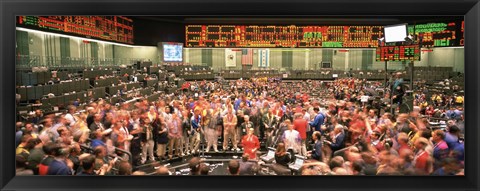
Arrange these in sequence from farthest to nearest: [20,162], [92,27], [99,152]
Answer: [92,27], [99,152], [20,162]

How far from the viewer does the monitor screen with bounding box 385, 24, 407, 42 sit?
45.5 feet

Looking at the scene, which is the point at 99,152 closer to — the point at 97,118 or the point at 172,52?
the point at 97,118

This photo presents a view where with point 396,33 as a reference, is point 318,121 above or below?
below

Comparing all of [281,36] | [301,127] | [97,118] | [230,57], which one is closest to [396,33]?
[301,127]

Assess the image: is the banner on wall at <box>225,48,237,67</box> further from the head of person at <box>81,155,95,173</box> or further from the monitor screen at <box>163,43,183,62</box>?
the head of person at <box>81,155,95,173</box>

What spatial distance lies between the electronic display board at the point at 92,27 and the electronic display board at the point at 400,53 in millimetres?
8971

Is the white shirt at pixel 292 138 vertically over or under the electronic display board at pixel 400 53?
under

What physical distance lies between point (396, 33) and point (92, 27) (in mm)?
15454

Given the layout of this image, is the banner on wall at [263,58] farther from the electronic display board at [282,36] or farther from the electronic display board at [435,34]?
the electronic display board at [435,34]

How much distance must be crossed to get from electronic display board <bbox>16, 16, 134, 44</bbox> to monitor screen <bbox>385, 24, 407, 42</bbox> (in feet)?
30.4

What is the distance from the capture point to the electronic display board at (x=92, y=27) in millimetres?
16317

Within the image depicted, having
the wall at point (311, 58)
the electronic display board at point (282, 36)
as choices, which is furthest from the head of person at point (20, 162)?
the wall at point (311, 58)

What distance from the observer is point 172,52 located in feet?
109
